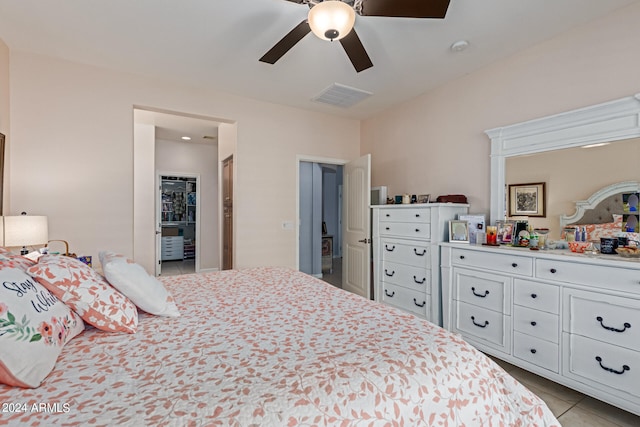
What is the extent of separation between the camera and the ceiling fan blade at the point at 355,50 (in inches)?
74.4

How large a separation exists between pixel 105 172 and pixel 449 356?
3369mm

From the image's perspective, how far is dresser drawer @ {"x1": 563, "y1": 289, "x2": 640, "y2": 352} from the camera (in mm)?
1672

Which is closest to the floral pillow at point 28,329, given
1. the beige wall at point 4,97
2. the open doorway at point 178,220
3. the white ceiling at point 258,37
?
the white ceiling at point 258,37

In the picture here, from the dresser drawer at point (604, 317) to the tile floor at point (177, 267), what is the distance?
5796mm

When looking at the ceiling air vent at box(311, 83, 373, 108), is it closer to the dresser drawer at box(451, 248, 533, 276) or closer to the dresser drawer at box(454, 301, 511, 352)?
the dresser drawer at box(451, 248, 533, 276)

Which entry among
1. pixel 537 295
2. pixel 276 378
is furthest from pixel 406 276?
pixel 276 378

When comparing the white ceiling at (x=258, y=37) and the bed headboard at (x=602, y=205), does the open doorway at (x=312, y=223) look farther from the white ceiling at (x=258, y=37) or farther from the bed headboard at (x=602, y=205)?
the bed headboard at (x=602, y=205)

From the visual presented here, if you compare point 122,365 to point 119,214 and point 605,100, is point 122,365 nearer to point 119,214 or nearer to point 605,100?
point 119,214

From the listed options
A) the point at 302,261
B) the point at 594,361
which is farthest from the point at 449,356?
the point at 302,261

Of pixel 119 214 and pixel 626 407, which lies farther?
pixel 119 214

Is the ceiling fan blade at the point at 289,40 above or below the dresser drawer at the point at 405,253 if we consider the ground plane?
above

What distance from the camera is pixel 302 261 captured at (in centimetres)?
539

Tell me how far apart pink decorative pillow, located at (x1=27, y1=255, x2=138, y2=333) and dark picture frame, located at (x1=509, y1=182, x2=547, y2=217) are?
291 centimetres

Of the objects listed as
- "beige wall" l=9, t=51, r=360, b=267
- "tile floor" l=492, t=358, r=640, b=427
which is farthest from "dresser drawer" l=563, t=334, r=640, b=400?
"beige wall" l=9, t=51, r=360, b=267
